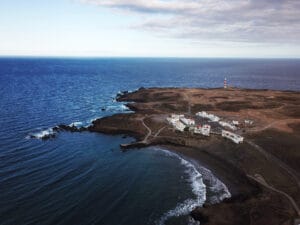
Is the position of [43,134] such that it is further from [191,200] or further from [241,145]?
[241,145]

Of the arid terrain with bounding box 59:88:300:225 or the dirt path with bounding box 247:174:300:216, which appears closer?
the dirt path with bounding box 247:174:300:216

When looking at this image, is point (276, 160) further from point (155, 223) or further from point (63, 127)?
point (63, 127)

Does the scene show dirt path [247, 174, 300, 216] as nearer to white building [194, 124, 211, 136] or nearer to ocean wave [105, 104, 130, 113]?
white building [194, 124, 211, 136]

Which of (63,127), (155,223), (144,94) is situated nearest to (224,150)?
(155,223)

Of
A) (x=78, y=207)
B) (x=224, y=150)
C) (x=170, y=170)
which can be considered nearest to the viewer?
(x=78, y=207)

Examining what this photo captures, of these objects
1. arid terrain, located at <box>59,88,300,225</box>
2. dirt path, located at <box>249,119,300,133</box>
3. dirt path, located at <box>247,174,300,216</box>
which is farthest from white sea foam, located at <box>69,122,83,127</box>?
dirt path, located at <box>247,174,300,216</box>

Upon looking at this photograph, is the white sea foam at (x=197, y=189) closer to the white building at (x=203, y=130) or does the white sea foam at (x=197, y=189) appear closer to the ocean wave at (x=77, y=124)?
the white building at (x=203, y=130)
